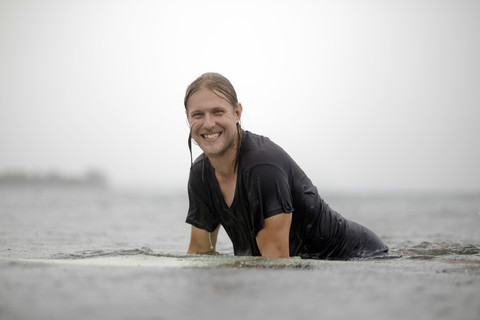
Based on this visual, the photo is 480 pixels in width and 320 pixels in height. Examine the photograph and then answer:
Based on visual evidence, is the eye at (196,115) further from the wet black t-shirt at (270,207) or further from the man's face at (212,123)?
the wet black t-shirt at (270,207)

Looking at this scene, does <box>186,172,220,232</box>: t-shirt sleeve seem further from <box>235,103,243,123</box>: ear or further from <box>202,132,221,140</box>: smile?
<box>235,103,243,123</box>: ear

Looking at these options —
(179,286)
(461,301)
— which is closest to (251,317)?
(179,286)

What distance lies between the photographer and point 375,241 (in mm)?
4051

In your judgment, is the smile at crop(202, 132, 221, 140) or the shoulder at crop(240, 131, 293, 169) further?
the smile at crop(202, 132, 221, 140)

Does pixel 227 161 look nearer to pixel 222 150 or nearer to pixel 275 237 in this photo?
pixel 222 150

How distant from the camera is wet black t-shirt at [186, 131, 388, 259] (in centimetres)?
323

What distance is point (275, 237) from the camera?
3.21m

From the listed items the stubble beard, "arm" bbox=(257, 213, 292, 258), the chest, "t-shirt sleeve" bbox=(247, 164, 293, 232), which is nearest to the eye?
the stubble beard

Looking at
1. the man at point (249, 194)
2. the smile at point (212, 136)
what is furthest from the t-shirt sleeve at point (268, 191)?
the smile at point (212, 136)

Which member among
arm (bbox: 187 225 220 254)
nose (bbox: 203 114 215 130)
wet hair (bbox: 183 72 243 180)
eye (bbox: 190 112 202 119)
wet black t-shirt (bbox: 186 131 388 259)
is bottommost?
arm (bbox: 187 225 220 254)

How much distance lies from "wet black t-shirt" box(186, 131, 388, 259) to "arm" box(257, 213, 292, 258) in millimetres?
44

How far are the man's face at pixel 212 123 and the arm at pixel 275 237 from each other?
613 mm

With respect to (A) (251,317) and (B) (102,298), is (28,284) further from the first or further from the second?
(A) (251,317)

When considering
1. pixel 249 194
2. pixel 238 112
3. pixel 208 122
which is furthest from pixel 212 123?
pixel 249 194
